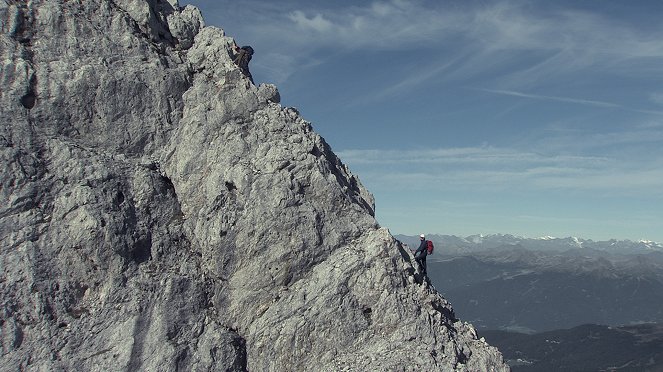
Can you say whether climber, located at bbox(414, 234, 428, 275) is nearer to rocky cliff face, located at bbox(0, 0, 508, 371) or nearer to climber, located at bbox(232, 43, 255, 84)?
rocky cliff face, located at bbox(0, 0, 508, 371)

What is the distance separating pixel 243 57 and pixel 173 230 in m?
17.3

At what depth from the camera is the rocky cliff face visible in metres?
29.7

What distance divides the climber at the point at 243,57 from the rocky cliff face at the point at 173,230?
1965mm

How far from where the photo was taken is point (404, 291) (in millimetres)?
33219

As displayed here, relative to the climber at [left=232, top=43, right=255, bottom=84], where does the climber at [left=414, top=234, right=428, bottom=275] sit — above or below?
below

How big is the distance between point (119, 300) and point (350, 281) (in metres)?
14.6

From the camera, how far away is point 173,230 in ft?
113

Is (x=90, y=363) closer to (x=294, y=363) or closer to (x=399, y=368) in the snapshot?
(x=294, y=363)

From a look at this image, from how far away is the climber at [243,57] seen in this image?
43.0m

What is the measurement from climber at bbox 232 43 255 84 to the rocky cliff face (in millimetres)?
1965

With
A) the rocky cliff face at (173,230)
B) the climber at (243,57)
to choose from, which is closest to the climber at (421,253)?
the rocky cliff face at (173,230)

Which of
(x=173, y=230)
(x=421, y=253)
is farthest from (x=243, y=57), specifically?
(x=421, y=253)

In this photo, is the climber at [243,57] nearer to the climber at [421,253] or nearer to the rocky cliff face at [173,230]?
the rocky cliff face at [173,230]

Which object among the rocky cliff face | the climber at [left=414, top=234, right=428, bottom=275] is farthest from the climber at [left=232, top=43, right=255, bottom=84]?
the climber at [left=414, top=234, right=428, bottom=275]
